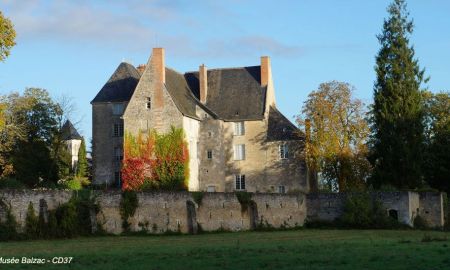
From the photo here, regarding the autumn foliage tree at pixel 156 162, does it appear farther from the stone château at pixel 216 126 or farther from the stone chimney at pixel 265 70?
the stone chimney at pixel 265 70

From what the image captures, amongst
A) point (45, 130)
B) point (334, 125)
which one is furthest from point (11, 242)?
point (45, 130)

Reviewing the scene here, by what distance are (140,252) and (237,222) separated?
18.1m

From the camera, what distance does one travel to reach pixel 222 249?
2830 cm

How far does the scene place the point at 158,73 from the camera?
6178cm

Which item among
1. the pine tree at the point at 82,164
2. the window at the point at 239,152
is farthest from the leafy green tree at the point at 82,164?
the window at the point at 239,152

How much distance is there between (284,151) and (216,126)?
5774mm

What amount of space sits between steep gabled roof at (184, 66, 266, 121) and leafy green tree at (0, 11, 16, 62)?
28607mm

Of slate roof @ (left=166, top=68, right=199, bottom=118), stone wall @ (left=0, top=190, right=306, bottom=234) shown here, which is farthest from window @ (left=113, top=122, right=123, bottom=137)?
stone wall @ (left=0, top=190, right=306, bottom=234)

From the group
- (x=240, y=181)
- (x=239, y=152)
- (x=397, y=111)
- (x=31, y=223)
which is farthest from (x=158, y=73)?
(x=31, y=223)

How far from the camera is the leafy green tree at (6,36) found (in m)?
38.8

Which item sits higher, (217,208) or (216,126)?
(216,126)

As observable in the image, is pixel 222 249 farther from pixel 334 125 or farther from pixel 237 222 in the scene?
pixel 334 125

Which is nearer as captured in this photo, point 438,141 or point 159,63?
point 159,63

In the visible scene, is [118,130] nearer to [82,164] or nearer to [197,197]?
[82,164]
